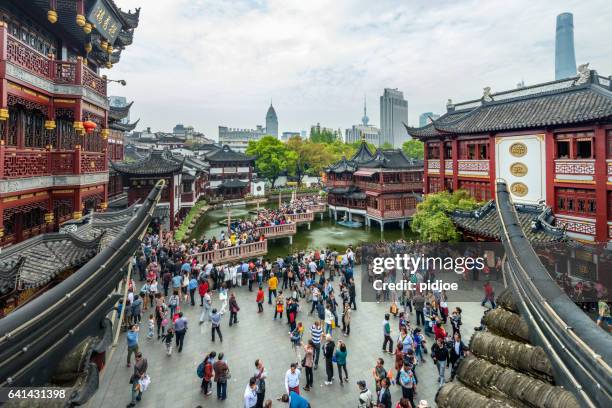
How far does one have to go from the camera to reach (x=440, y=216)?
68.1 ft

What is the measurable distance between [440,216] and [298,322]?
1197 cm

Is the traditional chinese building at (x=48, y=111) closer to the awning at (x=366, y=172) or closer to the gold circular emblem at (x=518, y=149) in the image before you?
the gold circular emblem at (x=518, y=149)

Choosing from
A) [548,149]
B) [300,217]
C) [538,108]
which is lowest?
[300,217]

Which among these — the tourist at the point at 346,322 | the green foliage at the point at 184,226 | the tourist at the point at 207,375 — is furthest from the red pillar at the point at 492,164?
the green foliage at the point at 184,226

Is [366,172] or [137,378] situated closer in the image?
[137,378]

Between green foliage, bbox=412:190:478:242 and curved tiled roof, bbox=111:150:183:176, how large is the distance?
2095 cm

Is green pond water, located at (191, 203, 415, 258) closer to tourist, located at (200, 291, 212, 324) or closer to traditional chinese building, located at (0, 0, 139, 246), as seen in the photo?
tourist, located at (200, 291, 212, 324)

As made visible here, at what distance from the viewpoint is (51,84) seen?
431 inches

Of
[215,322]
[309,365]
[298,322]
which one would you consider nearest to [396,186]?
[298,322]

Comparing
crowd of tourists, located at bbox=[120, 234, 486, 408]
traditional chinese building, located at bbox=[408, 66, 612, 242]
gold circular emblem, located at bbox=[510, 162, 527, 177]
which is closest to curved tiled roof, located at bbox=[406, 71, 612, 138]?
traditional chinese building, located at bbox=[408, 66, 612, 242]

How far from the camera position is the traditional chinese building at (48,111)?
9109 millimetres

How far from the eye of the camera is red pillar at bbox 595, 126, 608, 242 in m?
16.0

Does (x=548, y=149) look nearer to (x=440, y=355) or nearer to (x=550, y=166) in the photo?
(x=550, y=166)

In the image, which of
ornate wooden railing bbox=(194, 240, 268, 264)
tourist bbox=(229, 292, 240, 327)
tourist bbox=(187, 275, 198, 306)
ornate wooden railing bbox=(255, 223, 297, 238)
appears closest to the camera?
tourist bbox=(229, 292, 240, 327)
